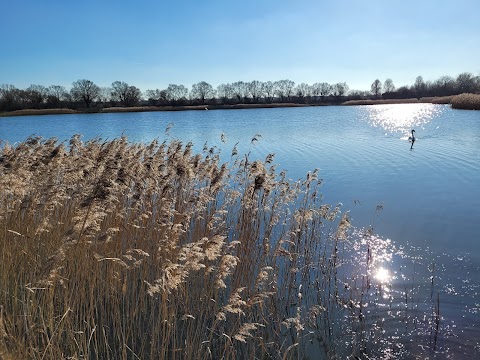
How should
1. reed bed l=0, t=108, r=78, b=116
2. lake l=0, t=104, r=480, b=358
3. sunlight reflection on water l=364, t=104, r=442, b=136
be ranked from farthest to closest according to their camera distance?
reed bed l=0, t=108, r=78, b=116 < sunlight reflection on water l=364, t=104, r=442, b=136 < lake l=0, t=104, r=480, b=358

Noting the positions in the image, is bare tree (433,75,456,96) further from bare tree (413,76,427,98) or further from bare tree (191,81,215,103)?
bare tree (191,81,215,103)


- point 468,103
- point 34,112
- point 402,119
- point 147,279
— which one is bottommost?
point 147,279

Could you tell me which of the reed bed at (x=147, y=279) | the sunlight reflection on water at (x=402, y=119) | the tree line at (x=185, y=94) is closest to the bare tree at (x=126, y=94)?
the tree line at (x=185, y=94)

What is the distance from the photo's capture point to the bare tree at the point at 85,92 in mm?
72688

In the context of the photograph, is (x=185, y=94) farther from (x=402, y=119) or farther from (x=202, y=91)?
(x=402, y=119)

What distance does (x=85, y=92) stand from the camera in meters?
73.8

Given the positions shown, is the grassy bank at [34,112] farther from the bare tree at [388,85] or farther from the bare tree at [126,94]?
the bare tree at [388,85]

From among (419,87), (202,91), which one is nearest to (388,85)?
(419,87)

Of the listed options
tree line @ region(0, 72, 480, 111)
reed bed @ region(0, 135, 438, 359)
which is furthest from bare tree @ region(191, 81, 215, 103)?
reed bed @ region(0, 135, 438, 359)

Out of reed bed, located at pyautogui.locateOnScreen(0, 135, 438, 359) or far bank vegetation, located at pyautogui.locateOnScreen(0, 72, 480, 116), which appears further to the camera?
far bank vegetation, located at pyautogui.locateOnScreen(0, 72, 480, 116)

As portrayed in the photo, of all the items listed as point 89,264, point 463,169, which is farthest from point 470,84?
point 89,264

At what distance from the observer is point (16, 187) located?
4027 mm

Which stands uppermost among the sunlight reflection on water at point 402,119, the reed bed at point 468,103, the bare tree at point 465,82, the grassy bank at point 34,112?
the bare tree at point 465,82

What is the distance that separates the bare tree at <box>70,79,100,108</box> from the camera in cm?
7269
